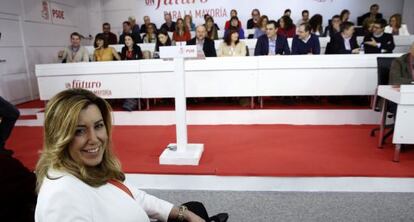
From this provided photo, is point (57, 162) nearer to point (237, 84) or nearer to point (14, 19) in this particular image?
point (237, 84)

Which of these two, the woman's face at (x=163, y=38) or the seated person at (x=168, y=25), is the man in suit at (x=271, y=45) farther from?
the seated person at (x=168, y=25)

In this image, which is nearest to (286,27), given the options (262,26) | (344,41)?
(262,26)

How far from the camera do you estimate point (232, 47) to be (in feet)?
13.9

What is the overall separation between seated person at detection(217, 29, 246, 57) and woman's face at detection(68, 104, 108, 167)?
11.4 feet

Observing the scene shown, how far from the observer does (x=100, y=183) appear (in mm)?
891

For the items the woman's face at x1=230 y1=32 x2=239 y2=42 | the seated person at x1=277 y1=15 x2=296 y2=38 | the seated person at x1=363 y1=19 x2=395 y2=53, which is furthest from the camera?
the seated person at x1=277 y1=15 x2=296 y2=38

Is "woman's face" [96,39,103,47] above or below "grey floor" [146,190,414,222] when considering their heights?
above

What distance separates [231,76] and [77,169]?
301cm

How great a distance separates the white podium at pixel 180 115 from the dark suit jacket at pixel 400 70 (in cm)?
204

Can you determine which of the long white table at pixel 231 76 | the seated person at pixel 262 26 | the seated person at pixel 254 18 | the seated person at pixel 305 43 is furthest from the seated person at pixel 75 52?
the seated person at pixel 254 18

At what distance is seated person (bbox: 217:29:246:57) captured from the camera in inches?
166

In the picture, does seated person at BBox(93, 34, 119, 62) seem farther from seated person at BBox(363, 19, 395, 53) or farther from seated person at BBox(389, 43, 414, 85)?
seated person at BBox(363, 19, 395, 53)

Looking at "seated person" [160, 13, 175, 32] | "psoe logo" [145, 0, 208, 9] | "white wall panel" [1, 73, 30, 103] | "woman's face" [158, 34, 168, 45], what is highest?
"psoe logo" [145, 0, 208, 9]

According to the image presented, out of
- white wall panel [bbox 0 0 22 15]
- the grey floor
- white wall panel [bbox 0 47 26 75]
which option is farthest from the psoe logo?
the grey floor
